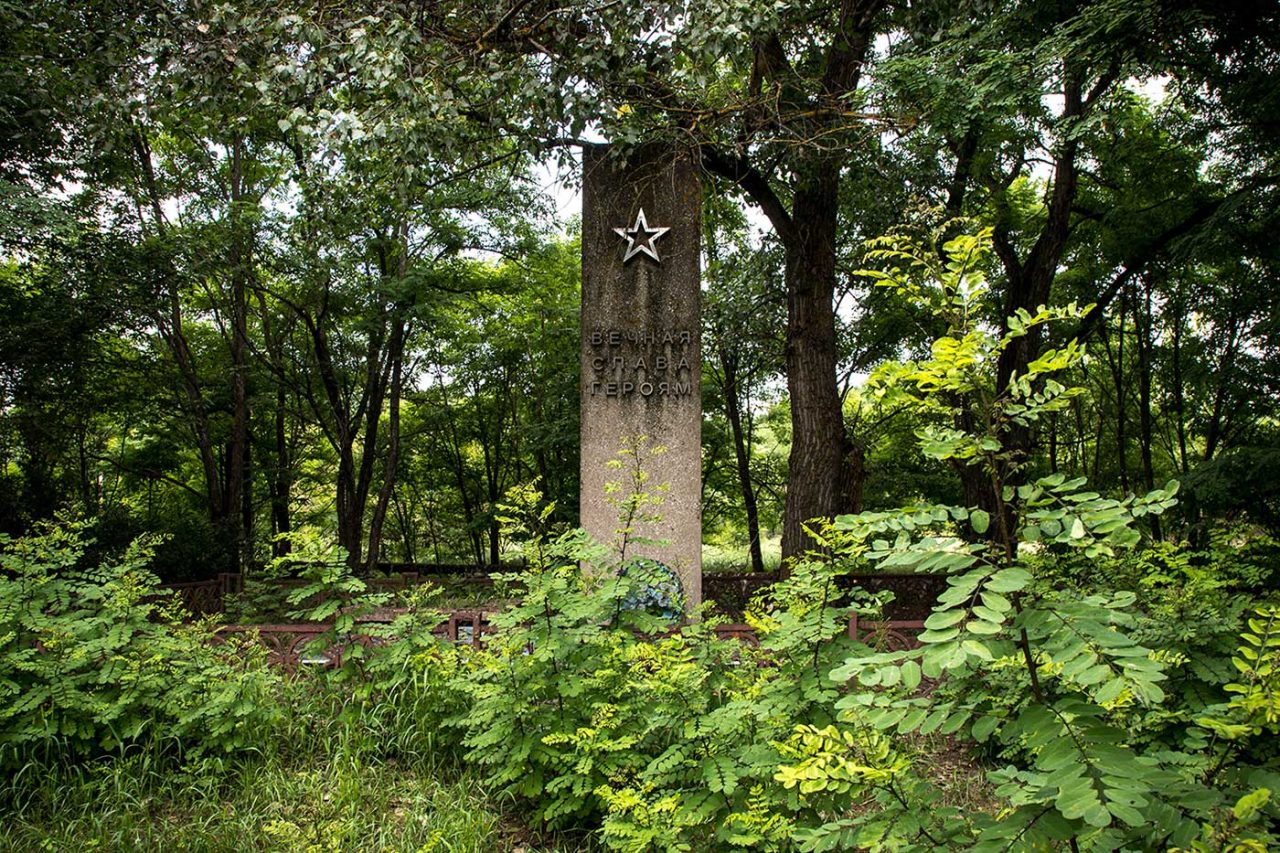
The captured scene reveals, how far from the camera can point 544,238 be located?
14227 millimetres

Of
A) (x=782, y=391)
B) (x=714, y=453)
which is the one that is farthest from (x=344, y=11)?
(x=782, y=391)

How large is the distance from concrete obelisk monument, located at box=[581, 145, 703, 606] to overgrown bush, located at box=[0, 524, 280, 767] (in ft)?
8.89

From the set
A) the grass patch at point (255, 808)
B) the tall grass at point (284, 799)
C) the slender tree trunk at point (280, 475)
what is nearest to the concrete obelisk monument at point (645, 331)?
the tall grass at point (284, 799)

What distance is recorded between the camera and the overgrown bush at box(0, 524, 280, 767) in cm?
356

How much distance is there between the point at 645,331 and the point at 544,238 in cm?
862

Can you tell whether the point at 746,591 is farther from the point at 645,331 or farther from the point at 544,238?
the point at 544,238

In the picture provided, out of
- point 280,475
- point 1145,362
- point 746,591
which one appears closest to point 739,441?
point 746,591

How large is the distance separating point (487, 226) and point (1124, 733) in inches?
510

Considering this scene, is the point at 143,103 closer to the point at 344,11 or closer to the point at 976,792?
the point at 344,11

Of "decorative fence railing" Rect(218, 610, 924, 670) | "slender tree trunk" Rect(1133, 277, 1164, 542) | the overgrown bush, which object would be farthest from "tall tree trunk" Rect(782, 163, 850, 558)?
"slender tree trunk" Rect(1133, 277, 1164, 542)

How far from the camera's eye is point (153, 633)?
3.89 metres

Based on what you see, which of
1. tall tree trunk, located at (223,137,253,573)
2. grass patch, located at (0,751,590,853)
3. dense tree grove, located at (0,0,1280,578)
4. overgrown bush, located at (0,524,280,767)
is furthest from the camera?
tall tree trunk, located at (223,137,253,573)

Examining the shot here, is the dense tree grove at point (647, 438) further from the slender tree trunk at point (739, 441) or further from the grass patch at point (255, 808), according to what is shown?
→ the slender tree trunk at point (739, 441)

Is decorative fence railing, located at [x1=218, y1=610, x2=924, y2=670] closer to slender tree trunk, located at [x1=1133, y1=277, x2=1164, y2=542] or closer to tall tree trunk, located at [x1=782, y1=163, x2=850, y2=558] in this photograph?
tall tree trunk, located at [x1=782, y1=163, x2=850, y2=558]
